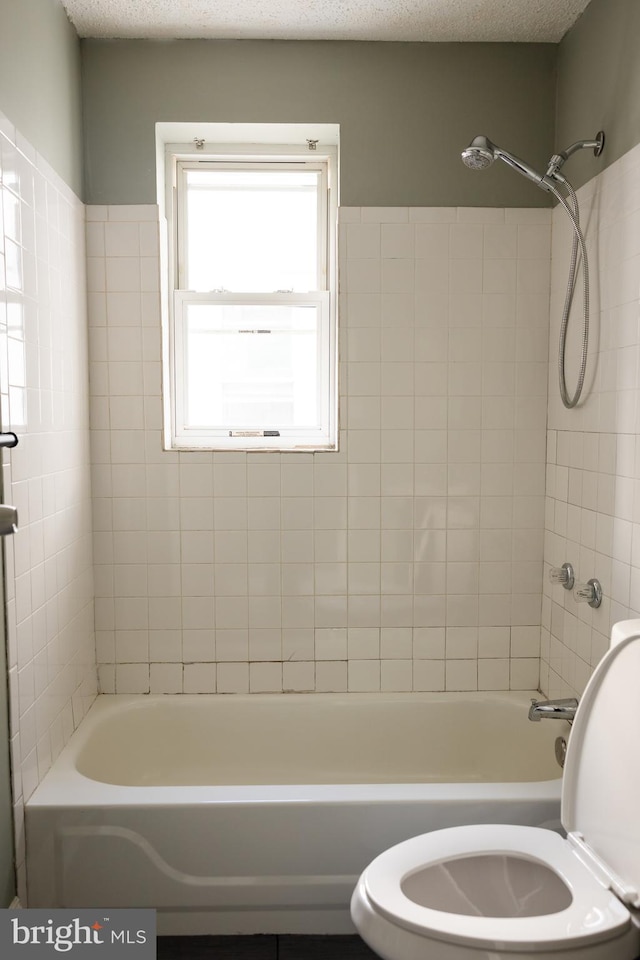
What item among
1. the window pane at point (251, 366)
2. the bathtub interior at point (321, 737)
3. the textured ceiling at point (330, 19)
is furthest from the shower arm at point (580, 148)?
the bathtub interior at point (321, 737)

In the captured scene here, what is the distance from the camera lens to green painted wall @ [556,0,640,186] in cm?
184

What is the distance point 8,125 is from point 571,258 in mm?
1583

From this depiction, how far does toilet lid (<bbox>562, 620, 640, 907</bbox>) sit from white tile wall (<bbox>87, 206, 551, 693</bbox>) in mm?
875

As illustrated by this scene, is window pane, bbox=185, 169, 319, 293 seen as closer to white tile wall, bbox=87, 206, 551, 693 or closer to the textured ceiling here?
white tile wall, bbox=87, 206, 551, 693

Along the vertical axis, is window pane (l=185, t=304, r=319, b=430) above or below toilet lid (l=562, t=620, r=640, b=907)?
above

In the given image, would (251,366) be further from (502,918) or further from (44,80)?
(502,918)

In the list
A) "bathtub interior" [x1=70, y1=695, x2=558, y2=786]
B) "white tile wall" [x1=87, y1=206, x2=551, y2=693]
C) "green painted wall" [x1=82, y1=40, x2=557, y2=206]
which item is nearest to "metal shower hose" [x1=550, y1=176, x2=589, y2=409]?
"white tile wall" [x1=87, y1=206, x2=551, y2=693]

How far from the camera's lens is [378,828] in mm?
1843

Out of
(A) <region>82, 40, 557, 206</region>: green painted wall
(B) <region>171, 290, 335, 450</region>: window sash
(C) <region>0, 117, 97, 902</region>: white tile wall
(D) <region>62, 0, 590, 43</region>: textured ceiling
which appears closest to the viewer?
(C) <region>0, 117, 97, 902</region>: white tile wall

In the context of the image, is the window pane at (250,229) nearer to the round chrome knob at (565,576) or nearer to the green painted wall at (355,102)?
the green painted wall at (355,102)

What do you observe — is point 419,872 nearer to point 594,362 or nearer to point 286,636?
point 286,636

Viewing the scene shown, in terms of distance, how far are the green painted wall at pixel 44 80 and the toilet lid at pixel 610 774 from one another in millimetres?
1879

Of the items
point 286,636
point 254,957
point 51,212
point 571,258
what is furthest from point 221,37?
point 254,957

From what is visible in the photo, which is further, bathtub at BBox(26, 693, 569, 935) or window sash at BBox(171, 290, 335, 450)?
window sash at BBox(171, 290, 335, 450)
